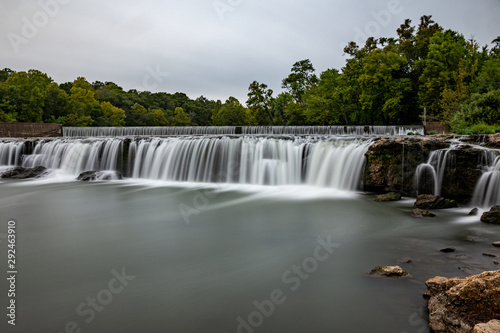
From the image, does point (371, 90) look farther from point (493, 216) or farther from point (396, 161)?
point (493, 216)

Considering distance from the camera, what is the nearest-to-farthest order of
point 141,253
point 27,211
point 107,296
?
point 107,296 < point 141,253 < point 27,211

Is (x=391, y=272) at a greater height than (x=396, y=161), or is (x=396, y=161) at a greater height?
(x=396, y=161)

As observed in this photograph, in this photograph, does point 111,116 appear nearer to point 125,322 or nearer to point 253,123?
point 253,123

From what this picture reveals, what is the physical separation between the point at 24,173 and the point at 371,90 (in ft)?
113

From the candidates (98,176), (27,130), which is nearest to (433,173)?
(98,176)

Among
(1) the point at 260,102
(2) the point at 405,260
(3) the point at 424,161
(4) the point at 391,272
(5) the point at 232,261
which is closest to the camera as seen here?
(4) the point at 391,272

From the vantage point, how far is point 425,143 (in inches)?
379

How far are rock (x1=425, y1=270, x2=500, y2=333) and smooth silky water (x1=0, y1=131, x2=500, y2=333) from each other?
0.26 m

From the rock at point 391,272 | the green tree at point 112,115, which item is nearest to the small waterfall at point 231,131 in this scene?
the rock at point 391,272

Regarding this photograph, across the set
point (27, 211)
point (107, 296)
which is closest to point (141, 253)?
point (107, 296)

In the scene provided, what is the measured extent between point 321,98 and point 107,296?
40864 millimetres

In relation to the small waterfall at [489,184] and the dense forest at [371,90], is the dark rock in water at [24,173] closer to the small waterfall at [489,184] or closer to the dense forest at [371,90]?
the small waterfall at [489,184]

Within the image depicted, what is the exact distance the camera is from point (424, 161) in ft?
31.4

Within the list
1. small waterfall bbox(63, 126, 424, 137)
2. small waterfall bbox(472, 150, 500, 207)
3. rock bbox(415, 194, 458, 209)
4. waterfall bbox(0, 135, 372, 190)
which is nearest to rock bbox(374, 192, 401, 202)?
rock bbox(415, 194, 458, 209)
